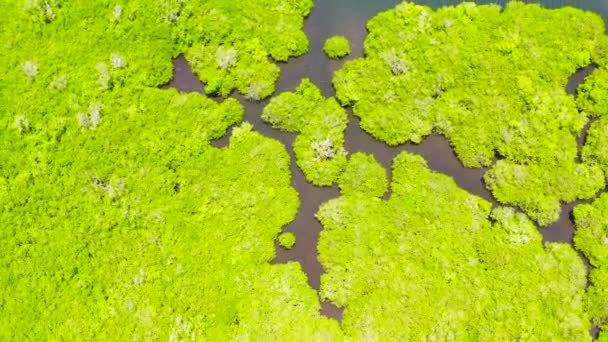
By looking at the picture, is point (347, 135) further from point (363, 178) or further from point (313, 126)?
point (363, 178)

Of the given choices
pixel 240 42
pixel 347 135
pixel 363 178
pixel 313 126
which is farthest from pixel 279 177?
pixel 240 42

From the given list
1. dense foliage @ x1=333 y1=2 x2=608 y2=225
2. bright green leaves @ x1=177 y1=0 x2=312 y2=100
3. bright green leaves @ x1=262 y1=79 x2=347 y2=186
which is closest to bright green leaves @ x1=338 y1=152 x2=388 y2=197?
bright green leaves @ x1=262 y1=79 x2=347 y2=186

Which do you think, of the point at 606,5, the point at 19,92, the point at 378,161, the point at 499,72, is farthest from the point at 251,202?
the point at 606,5

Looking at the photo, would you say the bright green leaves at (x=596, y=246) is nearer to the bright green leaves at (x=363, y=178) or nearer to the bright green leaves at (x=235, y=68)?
the bright green leaves at (x=363, y=178)

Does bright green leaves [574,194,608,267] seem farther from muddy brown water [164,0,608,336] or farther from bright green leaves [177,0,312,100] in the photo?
bright green leaves [177,0,312,100]

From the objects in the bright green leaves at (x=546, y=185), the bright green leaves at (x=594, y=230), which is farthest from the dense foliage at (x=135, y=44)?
the bright green leaves at (x=594, y=230)
